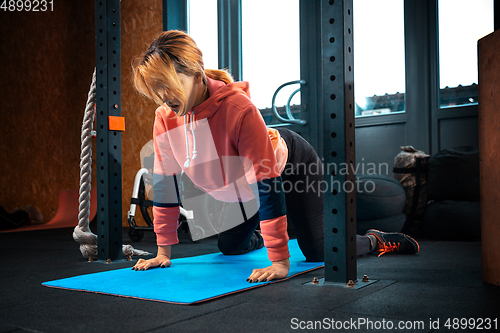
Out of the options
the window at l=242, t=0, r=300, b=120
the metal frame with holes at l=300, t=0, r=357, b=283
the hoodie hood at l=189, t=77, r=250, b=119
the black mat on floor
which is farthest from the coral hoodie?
the window at l=242, t=0, r=300, b=120

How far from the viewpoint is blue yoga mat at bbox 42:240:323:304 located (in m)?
1.34

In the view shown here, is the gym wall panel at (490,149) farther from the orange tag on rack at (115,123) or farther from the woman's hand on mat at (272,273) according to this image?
the orange tag on rack at (115,123)

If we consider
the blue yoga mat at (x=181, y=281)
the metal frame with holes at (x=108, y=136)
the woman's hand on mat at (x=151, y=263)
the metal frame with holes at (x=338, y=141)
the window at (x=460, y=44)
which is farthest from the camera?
the window at (x=460, y=44)

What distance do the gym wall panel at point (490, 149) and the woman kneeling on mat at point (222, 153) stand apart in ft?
2.19

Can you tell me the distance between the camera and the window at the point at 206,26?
4344 mm

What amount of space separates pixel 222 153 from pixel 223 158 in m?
0.02

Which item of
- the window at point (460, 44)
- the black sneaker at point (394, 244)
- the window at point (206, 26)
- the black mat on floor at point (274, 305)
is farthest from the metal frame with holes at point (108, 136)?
the window at point (460, 44)

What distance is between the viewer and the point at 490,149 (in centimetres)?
144

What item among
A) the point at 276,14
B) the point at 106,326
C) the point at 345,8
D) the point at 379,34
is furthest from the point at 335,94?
the point at 276,14

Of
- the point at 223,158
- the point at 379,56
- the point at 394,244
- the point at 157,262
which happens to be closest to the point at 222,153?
the point at 223,158

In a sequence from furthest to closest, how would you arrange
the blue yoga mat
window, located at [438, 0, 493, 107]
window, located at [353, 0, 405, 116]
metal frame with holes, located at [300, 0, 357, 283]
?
window, located at [353, 0, 405, 116] → window, located at [438, 0, 493, 107] → metal frame with holes, located at [300, 0, 357, 283] → the blue yoga mat

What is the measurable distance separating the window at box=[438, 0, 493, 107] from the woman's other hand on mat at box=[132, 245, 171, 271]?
2525mm

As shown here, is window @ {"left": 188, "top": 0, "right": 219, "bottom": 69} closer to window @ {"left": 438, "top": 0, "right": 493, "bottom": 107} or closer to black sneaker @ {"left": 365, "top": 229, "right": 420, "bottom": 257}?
window @ {"left": 438, "top": 0, "right": 493, "bottom": 107}

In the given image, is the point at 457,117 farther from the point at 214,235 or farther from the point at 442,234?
the point at 214,235
